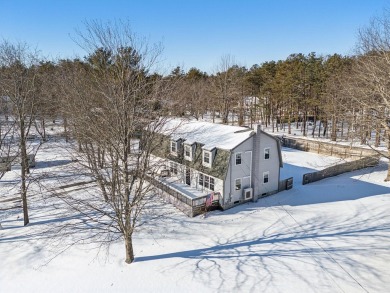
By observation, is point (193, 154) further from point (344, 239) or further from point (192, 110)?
point (192, 110)

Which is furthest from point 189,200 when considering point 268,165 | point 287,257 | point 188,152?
point 268,165

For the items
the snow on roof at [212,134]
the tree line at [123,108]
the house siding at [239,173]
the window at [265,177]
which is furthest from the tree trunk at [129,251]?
the window at [265,177]

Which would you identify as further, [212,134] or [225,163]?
[212,134]

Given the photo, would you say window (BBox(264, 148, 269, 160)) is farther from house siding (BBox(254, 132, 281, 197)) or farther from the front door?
the front door

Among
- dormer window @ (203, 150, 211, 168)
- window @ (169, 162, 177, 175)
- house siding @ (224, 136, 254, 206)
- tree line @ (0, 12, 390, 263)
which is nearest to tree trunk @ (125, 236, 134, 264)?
tree line @ (0, 12, 390, 263)

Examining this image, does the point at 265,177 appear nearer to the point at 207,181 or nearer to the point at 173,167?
the point at 207,181

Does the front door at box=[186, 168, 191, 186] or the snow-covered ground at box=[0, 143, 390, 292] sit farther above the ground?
the front door at box=[186, 168, 191, 186]
